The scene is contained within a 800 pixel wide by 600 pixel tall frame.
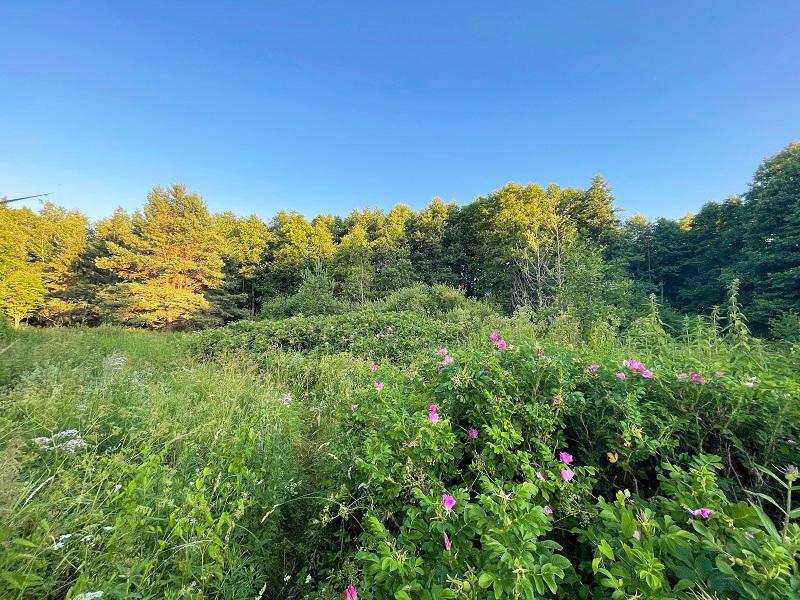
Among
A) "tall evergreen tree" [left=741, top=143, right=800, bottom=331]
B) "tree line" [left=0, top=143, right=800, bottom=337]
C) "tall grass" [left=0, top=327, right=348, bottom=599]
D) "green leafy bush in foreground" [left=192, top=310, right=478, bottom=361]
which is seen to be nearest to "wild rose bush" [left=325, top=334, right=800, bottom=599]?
"tall grass" [left=0, top=327, right=348, bottom=599]

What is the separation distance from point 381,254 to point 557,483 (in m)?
21.0

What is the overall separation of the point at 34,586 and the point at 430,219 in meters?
22.5

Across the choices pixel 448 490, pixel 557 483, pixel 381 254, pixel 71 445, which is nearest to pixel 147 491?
pixel 71 445

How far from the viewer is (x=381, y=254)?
21.7m

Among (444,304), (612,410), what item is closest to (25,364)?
(612,410)

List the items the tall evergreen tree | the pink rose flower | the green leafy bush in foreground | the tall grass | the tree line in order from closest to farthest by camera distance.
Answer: the pink rose flower → the tall grass → the green leafy bush in foreground → the tall evergreen tree → the tree line

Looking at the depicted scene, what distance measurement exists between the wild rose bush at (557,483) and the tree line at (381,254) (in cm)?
1211

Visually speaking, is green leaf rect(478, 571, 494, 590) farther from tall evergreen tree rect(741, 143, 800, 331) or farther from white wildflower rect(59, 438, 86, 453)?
tall evergreen tree rect(741, 143, 800, 331)

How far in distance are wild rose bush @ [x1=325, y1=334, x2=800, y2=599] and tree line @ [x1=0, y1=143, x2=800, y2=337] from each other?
39.7 feet

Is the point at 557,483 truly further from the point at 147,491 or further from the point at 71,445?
the point at 71,445

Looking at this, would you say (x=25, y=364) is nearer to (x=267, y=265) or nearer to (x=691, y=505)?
(x=691, y=505)

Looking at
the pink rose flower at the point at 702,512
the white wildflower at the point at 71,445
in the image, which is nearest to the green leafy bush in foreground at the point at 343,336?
the white wildflower at the point at 71,445

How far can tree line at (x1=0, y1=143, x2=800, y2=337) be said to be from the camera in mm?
14281

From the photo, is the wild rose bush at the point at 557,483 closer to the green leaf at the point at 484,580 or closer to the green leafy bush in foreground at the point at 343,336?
the green leaf at the point at 484,580
